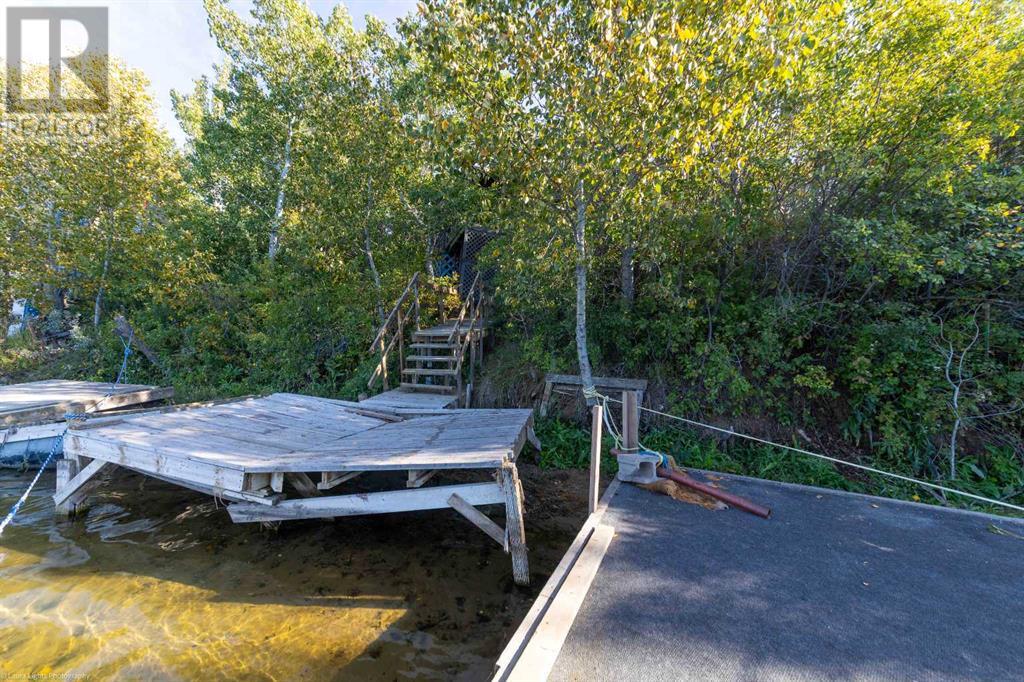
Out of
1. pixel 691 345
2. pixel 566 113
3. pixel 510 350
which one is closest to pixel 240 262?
pixel 510 350

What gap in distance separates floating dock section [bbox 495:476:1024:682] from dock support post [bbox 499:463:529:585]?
600 mm

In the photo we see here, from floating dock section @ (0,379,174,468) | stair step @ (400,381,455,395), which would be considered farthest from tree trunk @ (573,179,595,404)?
floating dock section @ (0,379,174,468)

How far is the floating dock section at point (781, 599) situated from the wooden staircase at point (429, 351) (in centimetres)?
446

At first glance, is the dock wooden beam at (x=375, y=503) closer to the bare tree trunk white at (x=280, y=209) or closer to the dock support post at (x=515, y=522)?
the dock support post at (x=515, y=522)

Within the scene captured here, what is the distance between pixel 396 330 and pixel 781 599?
27.6 feet

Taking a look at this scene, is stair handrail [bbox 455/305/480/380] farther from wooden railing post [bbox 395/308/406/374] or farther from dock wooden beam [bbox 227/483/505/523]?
dock wooden beam [bbox 227/483/505/523]

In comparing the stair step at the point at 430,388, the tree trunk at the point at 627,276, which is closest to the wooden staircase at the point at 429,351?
the stair step at the point at 430,388

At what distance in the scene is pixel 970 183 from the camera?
15.6 feet

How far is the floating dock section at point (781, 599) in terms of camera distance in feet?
7.12

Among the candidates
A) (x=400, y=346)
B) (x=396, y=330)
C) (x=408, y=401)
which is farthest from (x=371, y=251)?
(x=408, y=401)

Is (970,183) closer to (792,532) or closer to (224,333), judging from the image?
(792,532)

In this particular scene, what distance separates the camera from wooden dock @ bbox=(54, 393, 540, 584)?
377 centimetres

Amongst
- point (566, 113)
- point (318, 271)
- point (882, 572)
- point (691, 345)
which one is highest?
point (566, 113)

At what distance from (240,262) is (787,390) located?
1586 centimetres
